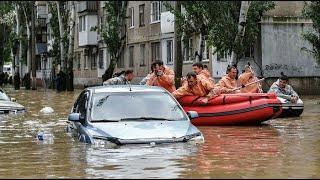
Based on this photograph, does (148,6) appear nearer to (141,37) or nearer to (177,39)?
(141,37)

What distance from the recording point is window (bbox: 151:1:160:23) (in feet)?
147

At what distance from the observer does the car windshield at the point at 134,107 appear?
1191cm

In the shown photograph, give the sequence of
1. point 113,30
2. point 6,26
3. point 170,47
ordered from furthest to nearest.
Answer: point 6,26, point 170,47, point 113,30

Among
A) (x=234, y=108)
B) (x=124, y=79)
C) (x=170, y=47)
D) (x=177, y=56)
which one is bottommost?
(x=234, y=108)

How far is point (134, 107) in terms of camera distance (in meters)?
12.2

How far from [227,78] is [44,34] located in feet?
199

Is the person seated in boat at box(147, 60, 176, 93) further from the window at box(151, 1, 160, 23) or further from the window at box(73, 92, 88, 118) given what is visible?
the window at box(151, 1, 160, 23)

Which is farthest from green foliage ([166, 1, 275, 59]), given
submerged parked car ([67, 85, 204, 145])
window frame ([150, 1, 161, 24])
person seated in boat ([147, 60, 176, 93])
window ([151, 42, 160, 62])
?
submerged parked car ([67, 85, 204, 145])

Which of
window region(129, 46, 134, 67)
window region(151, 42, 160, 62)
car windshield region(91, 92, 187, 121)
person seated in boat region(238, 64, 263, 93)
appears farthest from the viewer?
window region(129, 46, 134, 67)

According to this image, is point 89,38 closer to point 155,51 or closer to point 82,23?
point 82,23

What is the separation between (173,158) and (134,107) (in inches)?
80.6

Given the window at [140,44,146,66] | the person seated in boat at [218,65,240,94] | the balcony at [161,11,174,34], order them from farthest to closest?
the window at [140,44,146,66] → the balcony at [161,11,174,34] → the person seated in boat at [218,65,240,94]

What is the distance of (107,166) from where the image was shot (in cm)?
987

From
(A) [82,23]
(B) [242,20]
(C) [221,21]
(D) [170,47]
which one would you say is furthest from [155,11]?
(B) [242,20]
